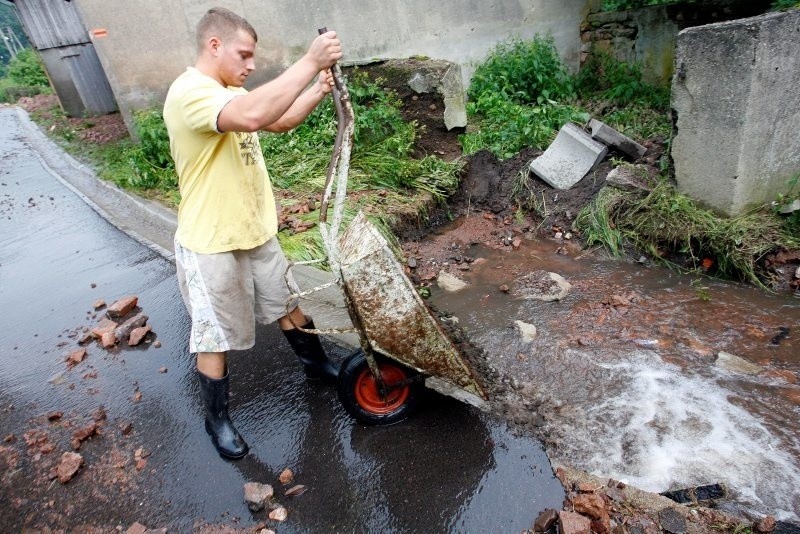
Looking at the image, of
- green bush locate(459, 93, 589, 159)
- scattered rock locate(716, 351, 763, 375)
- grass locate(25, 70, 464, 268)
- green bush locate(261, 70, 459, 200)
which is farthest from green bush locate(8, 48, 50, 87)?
scattered rock locate(716, 351, 763, 375)

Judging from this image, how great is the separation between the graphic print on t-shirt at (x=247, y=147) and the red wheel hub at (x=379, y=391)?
1.31 m

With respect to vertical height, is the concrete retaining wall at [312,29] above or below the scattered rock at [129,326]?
above

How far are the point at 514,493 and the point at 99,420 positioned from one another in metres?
2.63

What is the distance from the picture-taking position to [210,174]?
2242mm

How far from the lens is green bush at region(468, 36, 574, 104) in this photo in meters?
7.71

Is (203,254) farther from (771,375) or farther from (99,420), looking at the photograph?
(771,375)

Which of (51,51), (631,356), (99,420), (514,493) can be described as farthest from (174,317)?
(51,51)

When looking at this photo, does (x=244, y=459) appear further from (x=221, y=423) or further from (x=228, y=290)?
(x=228, y=290)

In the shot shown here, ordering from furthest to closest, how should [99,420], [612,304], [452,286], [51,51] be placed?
[51,51] < [452,286] < [612,304] < [99,420]

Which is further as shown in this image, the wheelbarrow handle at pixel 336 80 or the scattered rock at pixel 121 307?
the scattered rock at pixel 121 307

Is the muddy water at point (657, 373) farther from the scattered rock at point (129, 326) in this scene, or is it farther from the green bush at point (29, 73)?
the green bush at point (29, 73)

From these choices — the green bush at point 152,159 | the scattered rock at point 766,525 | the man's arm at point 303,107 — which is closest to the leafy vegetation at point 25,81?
the green bush at point 152,159

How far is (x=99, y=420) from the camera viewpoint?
3.00 m

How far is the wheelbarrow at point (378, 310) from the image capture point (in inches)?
84.5
